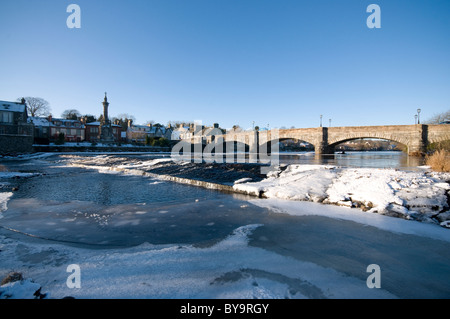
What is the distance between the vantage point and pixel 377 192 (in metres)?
6.51

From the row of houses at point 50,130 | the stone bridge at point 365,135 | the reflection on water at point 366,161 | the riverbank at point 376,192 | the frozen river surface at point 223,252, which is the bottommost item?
the frozen river surface at point 223,252

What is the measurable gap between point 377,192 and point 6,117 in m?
69.9

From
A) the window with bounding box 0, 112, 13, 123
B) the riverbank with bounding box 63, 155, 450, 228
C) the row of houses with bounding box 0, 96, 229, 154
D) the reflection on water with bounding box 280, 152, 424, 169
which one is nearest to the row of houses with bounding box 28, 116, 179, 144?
the row of houses with bounding box 0, 96, 229, 154

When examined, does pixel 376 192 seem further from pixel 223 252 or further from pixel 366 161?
pixel 366 161

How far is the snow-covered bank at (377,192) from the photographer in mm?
5426

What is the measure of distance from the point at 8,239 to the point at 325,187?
9.09 meters

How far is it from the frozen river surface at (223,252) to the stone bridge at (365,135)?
30.1 meters

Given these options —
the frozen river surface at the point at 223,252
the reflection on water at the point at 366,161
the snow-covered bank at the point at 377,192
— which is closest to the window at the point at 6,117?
the frozen river surface at the point at 223,252

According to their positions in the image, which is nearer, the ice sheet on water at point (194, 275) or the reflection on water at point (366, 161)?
the ice sheet on water at point (194, 275)

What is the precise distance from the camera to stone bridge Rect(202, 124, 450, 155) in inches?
1033

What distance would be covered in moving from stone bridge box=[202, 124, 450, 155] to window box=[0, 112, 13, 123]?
5638 centimetres

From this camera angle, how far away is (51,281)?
2.70 metres

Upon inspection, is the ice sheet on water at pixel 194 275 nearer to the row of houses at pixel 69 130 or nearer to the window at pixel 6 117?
the window at pixel 6 117

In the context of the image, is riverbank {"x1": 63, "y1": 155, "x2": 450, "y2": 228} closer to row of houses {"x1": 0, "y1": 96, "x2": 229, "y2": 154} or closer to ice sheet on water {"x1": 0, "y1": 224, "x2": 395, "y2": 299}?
ice sheet on water {"x1": 0, "y1": 224, "x2": 395, "y2": 299}
